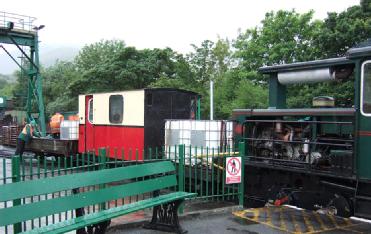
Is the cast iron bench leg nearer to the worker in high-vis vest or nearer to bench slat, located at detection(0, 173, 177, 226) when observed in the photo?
bench slat, located at detection(0, 173, 177, 226)

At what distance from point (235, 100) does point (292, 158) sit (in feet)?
48.5

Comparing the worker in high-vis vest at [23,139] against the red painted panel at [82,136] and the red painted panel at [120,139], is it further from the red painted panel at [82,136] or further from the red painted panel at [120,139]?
A: the red painted panel at [120,139]

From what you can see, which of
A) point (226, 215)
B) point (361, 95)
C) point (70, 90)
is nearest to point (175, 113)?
point (226, 215)

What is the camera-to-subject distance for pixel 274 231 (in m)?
6.37

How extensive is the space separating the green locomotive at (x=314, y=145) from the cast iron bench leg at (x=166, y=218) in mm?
2779

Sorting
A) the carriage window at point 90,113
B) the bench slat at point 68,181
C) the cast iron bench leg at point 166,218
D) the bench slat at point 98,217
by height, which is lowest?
the cast iron bench leg at point 166,218

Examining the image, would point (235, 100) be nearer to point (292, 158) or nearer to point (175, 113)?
point (175, 113)

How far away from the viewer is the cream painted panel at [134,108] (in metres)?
12.2

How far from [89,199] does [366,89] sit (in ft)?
14.9

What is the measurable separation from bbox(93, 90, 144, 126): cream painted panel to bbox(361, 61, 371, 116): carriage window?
6.69m

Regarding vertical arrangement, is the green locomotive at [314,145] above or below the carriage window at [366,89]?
below

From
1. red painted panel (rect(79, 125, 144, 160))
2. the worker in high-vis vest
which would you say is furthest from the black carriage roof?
the worker in high-vis vest

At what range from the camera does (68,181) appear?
502cm

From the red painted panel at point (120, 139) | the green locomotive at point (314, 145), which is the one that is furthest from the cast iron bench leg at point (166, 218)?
the red painted panel at point (120, 139)
